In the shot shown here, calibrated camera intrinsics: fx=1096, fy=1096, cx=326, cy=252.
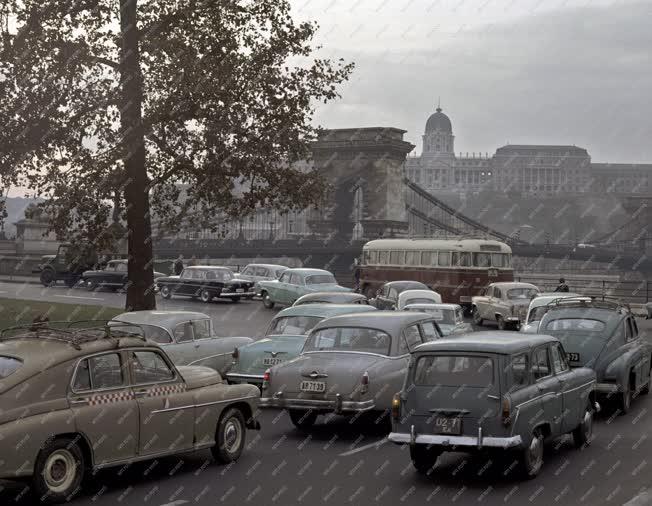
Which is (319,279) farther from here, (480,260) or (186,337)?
(186,337)

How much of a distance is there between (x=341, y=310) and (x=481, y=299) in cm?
1543

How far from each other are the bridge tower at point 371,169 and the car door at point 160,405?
83003mm

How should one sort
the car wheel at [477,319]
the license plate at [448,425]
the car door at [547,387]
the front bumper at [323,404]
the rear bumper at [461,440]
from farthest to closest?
the car wheel at [477,319]
the front bumper at [323,404]
the car door at [547,387]
the license plate at [448,425]
the rear bumper at [461,440]

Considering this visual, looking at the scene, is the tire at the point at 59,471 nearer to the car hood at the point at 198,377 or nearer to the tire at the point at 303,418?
the car hood at the point at 198,377

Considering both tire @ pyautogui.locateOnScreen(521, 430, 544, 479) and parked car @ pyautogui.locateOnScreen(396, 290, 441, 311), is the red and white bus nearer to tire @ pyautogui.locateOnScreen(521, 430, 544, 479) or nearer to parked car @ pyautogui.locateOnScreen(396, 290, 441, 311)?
parked car @ pyautogui.locateOnScreen(396, 290, 441, 311)

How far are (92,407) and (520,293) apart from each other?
23.5 m

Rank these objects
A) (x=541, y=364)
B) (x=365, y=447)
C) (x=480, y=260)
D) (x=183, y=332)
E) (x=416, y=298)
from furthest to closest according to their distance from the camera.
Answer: (x=480, y=260)
(x=416, y=298)
(x=183, y=332)
(x=365, y=447)
(x=541, y=364)

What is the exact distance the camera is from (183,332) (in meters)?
16.3

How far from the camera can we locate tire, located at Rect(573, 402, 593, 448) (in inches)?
503

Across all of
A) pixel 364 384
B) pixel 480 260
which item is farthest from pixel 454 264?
pixel 364 384

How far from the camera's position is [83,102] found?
891 inches

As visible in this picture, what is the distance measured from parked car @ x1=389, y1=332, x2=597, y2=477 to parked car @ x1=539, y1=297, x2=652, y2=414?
3728 mm

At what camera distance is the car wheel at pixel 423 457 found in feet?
36.8

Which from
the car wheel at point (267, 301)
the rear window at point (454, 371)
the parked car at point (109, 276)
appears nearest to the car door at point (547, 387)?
the rear window at point (454, 371)
